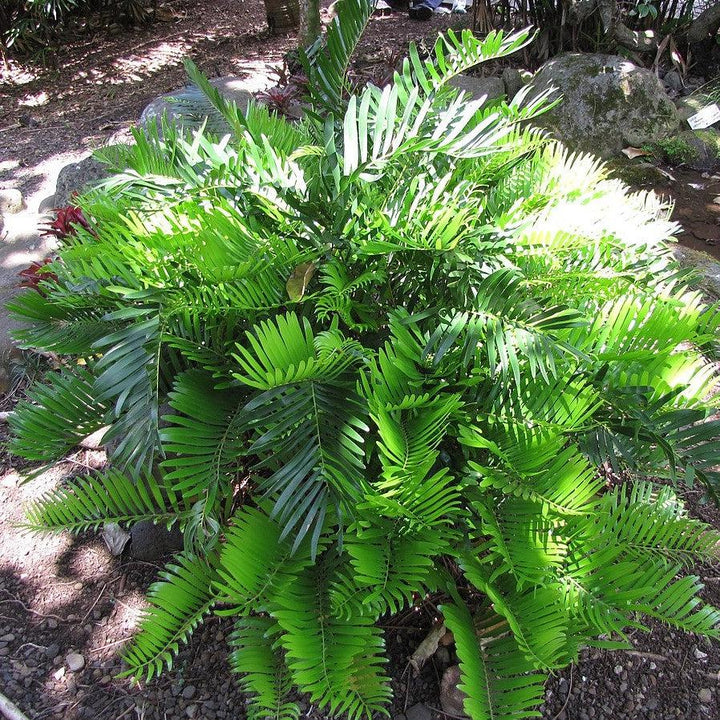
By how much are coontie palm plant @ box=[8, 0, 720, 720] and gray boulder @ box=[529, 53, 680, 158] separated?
280 cm

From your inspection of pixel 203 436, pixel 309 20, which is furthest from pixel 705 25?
pixel 203 436

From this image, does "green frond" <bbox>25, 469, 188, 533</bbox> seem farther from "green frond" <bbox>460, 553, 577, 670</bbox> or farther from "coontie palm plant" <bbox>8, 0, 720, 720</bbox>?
"green frond" <bbox>460, 553, 577, 670</bbox>

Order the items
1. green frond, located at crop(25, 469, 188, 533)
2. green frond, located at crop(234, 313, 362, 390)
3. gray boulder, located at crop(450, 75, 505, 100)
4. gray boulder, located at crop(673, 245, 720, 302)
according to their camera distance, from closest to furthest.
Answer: green frond, located at crop(234, 313, 362, 390) → green frond, located at crop(25, 469, 188, 533) → gray boulder, located at crop(673, 245, 720, 302) → gray boulder, located at crop(450, 75, 505, 100)

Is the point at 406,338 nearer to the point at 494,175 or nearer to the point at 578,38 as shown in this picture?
the point at 494,175

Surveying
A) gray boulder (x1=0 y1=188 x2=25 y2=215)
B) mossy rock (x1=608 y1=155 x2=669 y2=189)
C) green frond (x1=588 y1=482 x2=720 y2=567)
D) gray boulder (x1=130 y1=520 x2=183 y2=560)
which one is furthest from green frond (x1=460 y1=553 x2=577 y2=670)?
gray boulder (x1=0 y1=188 x2=25 y2=215)

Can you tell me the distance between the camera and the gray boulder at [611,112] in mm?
4316

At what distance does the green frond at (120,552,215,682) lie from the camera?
4.82 feet

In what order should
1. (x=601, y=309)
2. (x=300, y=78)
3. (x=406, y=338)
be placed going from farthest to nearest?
(x=300, y=78)
(x=601, y=309)
(x=406, y=338)

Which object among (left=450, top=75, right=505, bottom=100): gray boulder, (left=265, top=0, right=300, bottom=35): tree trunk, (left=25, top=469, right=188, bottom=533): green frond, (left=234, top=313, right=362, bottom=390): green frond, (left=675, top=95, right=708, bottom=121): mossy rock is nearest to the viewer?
(left=234, top=313, right=362, bottom=390): green frond

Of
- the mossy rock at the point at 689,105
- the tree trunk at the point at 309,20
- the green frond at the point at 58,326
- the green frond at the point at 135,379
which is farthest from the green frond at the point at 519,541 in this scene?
the tree trunk at the point at 309,20

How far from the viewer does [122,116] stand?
5.77 metres

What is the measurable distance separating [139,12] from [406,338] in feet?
25.5

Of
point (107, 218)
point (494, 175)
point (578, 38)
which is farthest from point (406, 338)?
point (578, 38)

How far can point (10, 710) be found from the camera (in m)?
1.63
